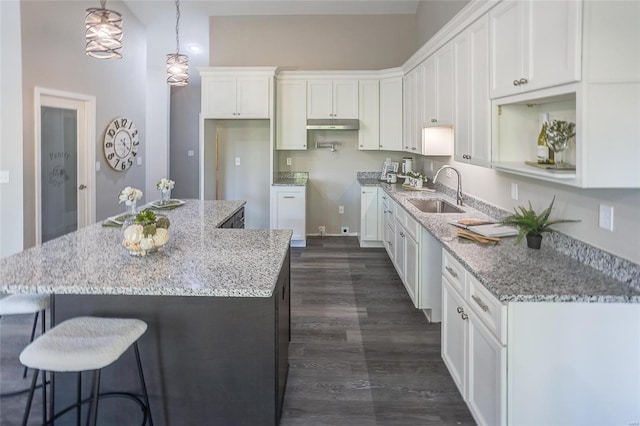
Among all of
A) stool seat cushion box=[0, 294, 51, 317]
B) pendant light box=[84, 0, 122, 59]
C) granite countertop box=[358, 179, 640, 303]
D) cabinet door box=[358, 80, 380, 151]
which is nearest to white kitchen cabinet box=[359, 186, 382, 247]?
cabinet door box=[358, 80, 380, 151]

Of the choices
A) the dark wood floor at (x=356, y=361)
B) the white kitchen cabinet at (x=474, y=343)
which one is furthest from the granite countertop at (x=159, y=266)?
the white kitchen cabinet at (x=474, y=343)

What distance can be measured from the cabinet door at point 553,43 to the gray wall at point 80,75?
15.4 ft

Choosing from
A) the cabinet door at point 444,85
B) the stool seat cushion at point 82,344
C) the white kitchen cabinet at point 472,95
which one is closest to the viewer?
the stool seat cushion at point 82,344

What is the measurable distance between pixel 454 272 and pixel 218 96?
15.9 feet

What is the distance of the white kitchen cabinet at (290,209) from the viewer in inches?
245

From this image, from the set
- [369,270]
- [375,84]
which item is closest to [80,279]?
[369,270]

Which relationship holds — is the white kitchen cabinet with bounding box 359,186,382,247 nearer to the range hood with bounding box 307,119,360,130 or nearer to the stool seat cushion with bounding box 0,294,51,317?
the range hood with bounding box 307,119,360,130

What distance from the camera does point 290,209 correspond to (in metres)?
6.26

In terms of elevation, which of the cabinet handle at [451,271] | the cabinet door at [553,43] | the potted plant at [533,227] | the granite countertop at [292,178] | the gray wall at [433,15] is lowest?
the cabinet handle at [451,271]

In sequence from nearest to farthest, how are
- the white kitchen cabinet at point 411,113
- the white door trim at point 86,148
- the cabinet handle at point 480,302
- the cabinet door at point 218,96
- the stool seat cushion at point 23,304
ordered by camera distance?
the cabinet handle at point 480,302
the stool seat cushion at point 23,304
the white kitchen cabinet at point 411,113
the white door trim at point 86,148
the cabinet door at point 218,96

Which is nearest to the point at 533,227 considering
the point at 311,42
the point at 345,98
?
the point at 345,98

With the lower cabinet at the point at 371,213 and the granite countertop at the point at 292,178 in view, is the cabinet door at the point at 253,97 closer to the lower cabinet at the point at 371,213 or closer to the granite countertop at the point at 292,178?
the granite countertop at the point at 292,178

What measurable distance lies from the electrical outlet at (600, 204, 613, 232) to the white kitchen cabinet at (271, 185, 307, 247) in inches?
174

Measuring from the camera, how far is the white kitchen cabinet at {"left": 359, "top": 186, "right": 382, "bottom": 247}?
20.1ft
